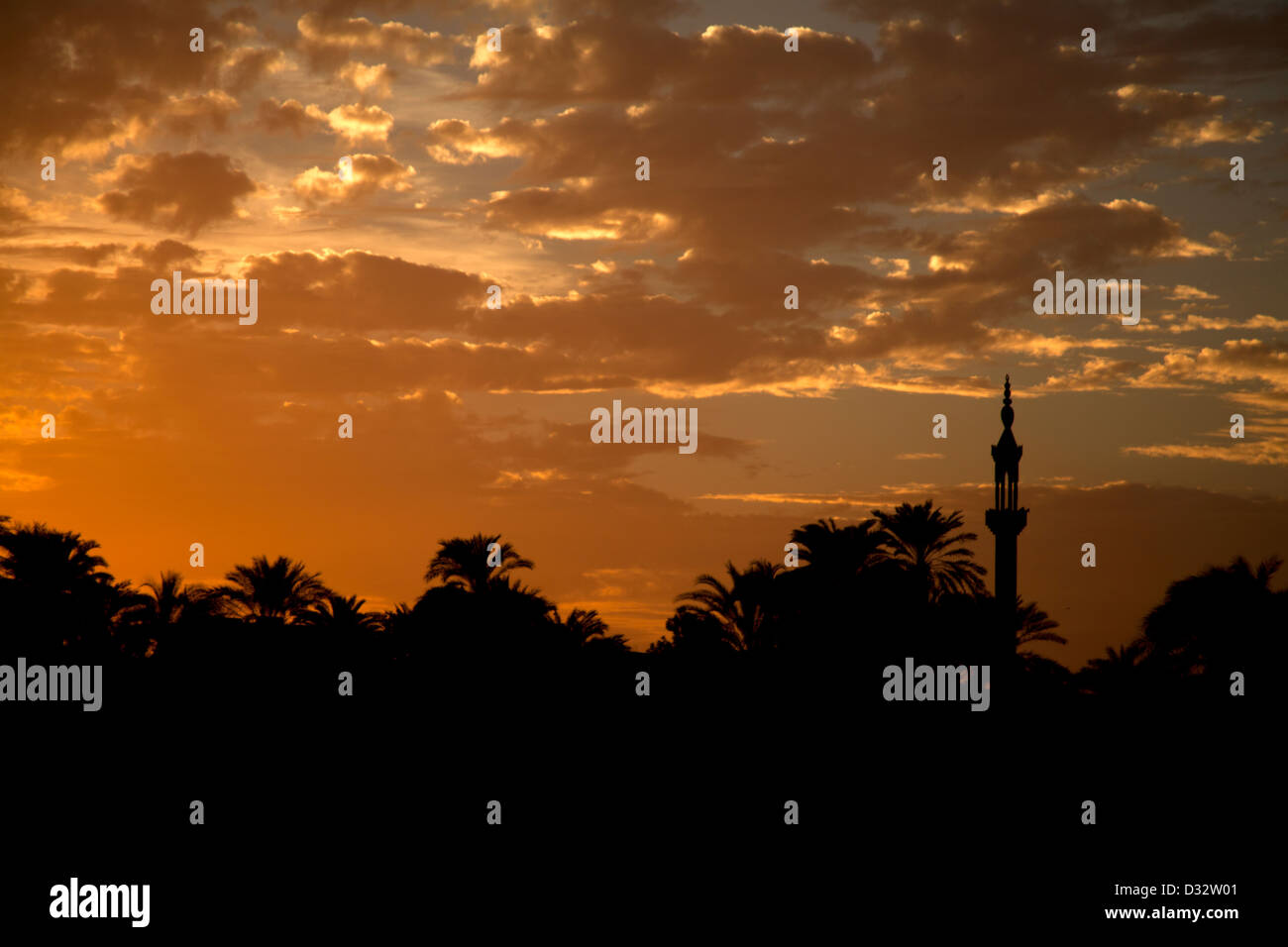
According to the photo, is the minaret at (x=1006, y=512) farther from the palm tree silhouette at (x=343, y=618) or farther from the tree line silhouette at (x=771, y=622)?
the palm tree silhouette at (x=343, y=618)

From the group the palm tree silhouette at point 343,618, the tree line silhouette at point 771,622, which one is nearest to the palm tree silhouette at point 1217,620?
the tree line silhouette at point 771,622

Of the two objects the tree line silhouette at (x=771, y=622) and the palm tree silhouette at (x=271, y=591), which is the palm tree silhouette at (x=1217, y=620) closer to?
the tree line silhouette at (x=771, y=622)

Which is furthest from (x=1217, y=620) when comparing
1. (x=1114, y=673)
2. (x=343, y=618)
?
(x=343, y=618)

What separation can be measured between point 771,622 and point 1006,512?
9023mm

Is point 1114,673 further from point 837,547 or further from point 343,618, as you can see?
point 343,618

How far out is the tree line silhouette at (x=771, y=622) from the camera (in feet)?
143

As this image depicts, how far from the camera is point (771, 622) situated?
46594mm

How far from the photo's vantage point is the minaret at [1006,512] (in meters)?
47.7

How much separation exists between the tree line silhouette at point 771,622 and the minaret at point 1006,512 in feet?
2.59

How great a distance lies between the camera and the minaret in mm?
47688

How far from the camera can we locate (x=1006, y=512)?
4825cm
